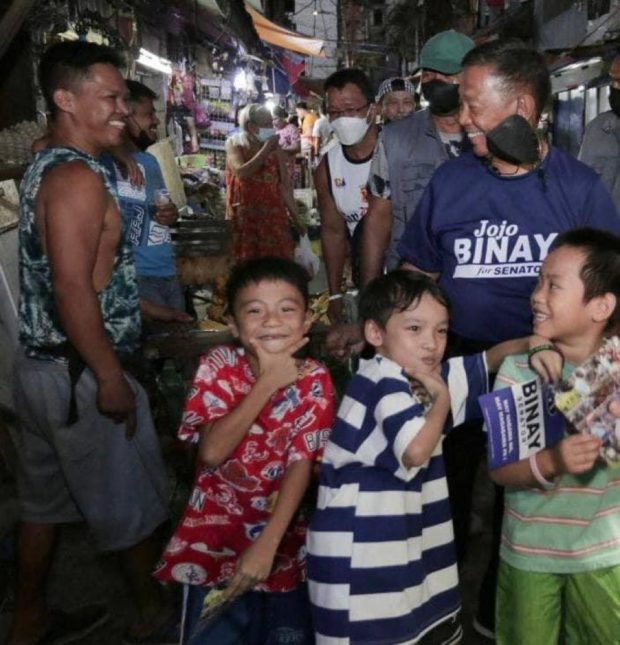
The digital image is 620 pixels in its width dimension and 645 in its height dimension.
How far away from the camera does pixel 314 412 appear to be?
84.2 inches

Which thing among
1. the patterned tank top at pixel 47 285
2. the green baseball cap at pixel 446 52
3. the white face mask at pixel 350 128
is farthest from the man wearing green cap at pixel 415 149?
the patterned tank top at pixel 47 285

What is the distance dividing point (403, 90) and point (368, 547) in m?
4.52

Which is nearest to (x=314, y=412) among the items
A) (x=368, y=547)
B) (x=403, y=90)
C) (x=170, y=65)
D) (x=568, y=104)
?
(x=368, y=547)

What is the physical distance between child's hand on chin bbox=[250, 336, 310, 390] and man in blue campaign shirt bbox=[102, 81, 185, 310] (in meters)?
2.41

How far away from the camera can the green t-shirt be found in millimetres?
1998

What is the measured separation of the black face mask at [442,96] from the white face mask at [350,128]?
1088 millimetres

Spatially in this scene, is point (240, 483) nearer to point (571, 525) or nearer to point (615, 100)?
point (571, 525)

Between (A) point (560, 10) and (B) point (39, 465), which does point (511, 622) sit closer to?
(B) point (39, 465)

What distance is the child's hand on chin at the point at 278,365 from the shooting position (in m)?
2.04

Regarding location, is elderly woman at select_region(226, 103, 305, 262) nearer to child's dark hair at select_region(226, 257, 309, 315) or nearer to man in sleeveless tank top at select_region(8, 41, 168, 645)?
man in sleeveless tank top at select_region(8, 41, 168, 645)

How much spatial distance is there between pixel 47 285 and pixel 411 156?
189cm

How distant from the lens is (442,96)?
337 centimetres

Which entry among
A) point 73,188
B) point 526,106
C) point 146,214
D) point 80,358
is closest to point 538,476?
point 526,106

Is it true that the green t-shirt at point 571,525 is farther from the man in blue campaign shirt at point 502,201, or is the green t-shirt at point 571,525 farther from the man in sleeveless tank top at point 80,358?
the man in sleeveless tank top at point 80,358
